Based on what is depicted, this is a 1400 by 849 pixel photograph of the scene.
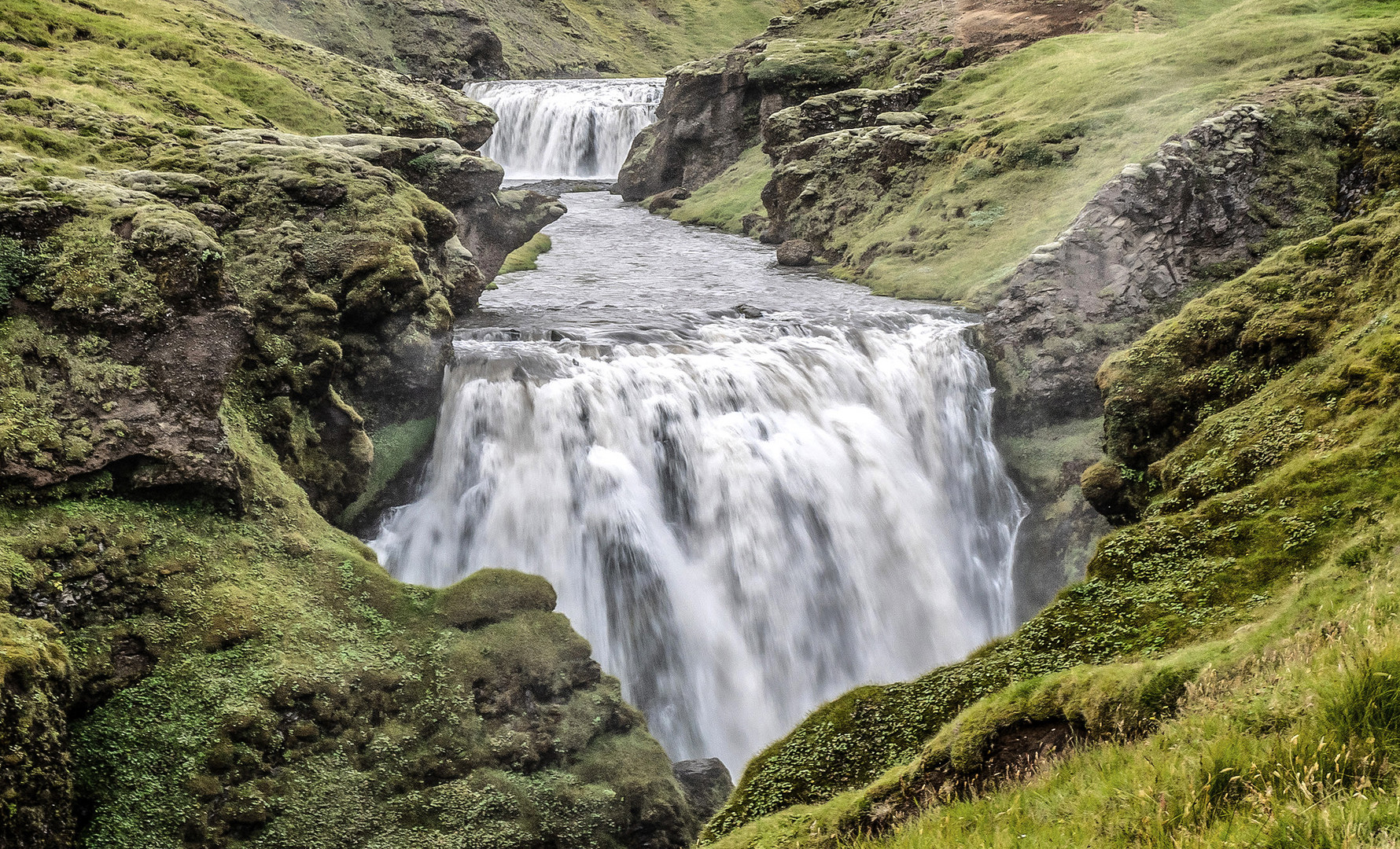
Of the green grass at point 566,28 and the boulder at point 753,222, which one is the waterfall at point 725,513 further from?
the green grass at point 566,28

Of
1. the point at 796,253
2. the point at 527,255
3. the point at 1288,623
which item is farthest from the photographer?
the point at 527,255

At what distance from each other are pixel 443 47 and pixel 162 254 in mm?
58787

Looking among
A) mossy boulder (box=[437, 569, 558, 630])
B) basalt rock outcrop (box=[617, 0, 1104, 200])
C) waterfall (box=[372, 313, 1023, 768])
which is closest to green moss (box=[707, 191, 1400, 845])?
mossy boulder (box=[437, 569, 558, 630])

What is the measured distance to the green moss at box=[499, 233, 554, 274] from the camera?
87.4 ft

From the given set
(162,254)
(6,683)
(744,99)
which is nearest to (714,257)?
(744,99)

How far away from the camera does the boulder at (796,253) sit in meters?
27.5

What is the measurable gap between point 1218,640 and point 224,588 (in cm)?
895

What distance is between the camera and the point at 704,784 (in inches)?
422

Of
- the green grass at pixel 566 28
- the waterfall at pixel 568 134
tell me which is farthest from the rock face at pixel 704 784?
the green grass at pixel 566 28

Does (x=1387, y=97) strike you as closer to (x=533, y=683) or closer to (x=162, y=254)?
(x=533, y=683)

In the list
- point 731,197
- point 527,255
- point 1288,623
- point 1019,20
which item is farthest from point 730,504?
point 1019,20

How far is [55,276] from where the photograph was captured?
964 cm

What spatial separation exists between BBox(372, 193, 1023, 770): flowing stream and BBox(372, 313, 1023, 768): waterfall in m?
0.03

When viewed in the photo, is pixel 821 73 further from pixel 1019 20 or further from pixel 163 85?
pixel 163 85
